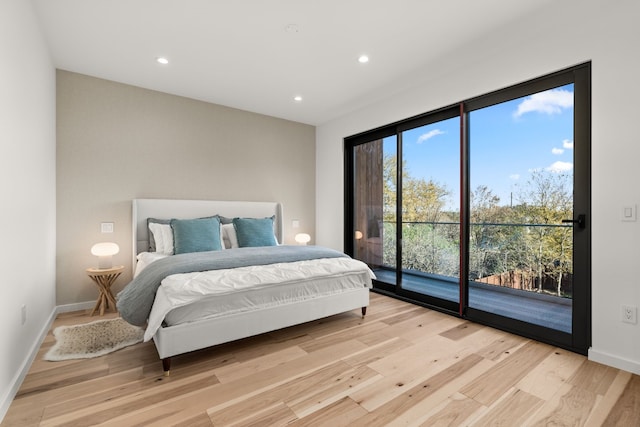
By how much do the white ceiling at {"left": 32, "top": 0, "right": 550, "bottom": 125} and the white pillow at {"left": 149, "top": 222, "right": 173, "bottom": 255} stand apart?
170 cm

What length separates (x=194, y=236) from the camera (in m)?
3.42

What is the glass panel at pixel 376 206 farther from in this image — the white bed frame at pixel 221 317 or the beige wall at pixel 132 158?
the beige wall at pixel 132 158

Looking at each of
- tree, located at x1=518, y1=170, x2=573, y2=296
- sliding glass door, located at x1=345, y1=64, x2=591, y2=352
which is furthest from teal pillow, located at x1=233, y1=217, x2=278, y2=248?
tree, located at x1=518, y1=170, x2=573, y2=296

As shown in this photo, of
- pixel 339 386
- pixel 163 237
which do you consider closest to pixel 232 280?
pixel 339 386

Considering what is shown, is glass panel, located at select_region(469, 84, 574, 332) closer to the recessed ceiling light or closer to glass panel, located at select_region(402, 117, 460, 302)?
glass panel, located at select_region(402, 117, 460, 302)

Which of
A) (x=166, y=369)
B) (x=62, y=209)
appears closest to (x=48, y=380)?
(x=166, y=369)

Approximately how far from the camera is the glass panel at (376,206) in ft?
13.4

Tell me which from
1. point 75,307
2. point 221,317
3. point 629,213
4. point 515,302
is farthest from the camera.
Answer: point 75,307

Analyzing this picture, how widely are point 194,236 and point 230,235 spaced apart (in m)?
0.57

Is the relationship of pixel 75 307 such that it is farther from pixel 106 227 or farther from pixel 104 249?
pixel 106 227

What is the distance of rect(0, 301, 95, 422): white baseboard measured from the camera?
1649mm

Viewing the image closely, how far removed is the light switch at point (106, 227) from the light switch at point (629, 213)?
15.5ft

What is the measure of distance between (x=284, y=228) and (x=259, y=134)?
1517 millimetres

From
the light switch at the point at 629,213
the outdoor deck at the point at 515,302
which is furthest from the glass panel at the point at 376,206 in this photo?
the light switch at the point at 629,213
